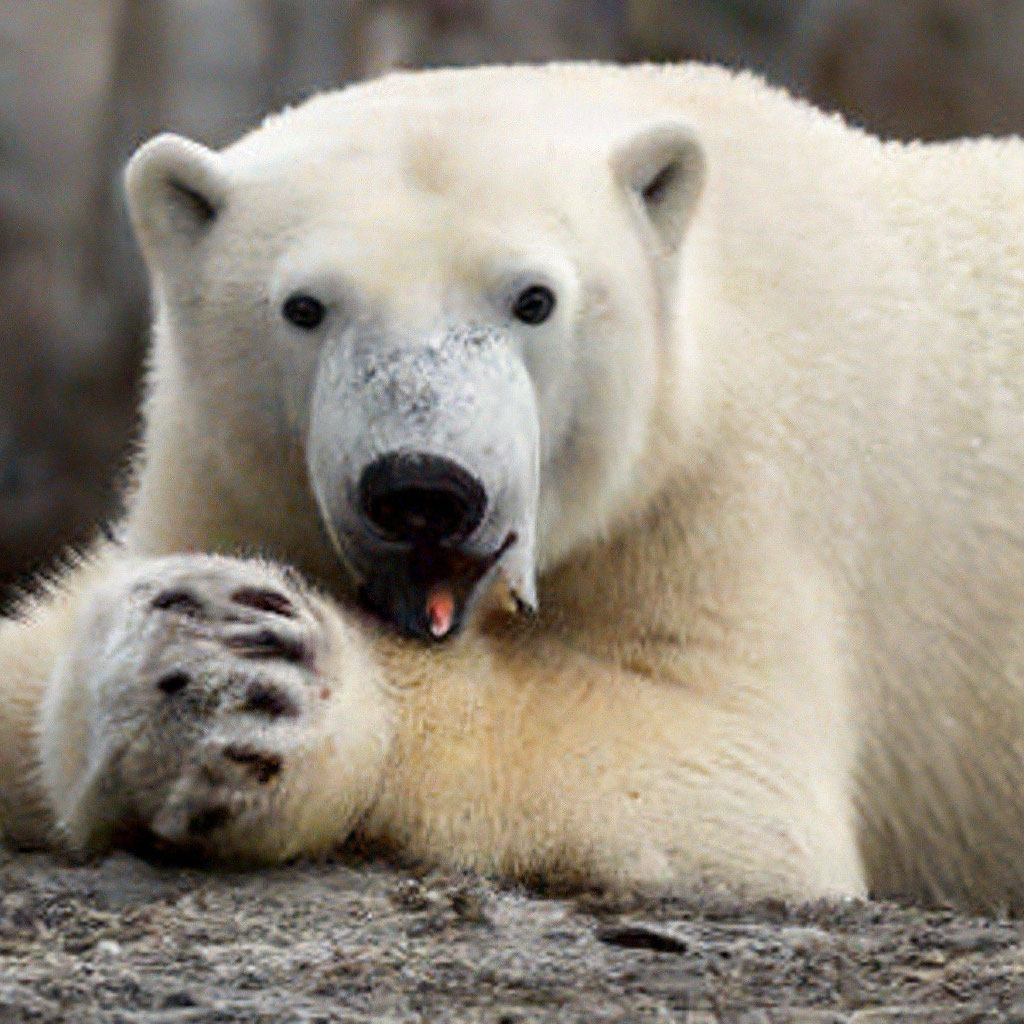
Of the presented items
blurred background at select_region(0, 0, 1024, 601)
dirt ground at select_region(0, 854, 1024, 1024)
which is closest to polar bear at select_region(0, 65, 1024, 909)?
dirt ground at select_region(0, 854, 1024, 1024)

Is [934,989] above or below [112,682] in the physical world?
below

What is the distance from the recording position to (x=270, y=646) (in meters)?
3.74

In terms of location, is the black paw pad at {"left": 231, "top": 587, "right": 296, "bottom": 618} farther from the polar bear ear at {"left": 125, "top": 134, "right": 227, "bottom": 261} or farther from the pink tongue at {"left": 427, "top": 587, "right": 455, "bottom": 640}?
the polar bear ear at {"left": 125, "top": 134, "right": 227, "bottom": 261}

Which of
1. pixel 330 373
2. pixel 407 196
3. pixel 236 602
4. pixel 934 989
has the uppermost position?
pixel 407 196

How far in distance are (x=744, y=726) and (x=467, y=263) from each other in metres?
0.80

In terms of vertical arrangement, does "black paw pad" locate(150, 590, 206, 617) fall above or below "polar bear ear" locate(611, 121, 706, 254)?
below

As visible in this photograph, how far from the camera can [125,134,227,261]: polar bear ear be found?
4.25 metres

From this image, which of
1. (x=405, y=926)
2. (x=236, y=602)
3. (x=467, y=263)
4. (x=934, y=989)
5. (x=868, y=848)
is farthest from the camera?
(x=868, y=848)

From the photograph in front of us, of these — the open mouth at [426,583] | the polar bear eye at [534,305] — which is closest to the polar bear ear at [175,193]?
the polar bear eye at [534,305]

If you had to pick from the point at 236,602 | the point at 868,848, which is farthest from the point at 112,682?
the point at 868,848

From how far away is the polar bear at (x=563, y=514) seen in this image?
379 cm

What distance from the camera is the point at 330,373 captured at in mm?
3961

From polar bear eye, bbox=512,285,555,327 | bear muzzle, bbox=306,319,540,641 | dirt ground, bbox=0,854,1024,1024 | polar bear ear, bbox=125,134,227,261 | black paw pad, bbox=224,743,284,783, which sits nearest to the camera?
dirt ground, bbox=0,854,1024,1024

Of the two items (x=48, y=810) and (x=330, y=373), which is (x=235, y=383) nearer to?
(x=330, y=373)
